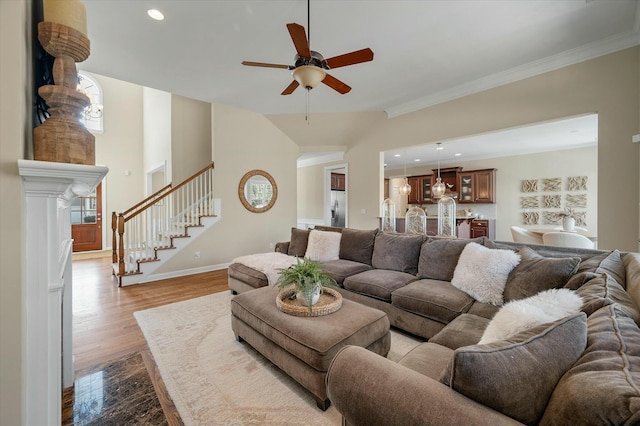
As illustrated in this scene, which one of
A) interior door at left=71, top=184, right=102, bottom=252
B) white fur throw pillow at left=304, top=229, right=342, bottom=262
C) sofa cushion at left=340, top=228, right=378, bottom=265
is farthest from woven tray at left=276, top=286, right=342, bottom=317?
interior door at left=71, top=184, right=102, bottom=252

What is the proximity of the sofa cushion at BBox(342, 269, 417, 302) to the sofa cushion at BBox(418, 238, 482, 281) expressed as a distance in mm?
179

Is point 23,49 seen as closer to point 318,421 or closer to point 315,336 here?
point 315,336

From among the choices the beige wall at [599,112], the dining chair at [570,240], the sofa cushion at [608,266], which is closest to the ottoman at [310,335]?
the sofa cushion at [608,266]

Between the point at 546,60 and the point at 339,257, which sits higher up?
the point at 546,60

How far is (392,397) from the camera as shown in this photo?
851mm

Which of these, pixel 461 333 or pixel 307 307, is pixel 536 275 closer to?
pixel 461 333

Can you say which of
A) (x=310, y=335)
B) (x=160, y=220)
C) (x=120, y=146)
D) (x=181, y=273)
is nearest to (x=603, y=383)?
(x=310, y=335)

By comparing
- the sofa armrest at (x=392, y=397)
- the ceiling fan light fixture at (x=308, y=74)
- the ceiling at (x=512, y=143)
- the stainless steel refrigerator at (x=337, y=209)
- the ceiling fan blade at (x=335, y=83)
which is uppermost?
the ceiling at (x=512, y=143)

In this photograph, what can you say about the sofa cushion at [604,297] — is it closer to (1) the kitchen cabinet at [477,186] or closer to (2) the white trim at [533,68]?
(2) the white trim at [533,68]

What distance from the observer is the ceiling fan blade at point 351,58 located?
2186 mm

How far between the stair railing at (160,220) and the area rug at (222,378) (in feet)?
6.48

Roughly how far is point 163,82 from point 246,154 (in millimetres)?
2029

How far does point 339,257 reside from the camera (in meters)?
3.86

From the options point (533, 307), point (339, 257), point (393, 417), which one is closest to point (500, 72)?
point (339, 257)
